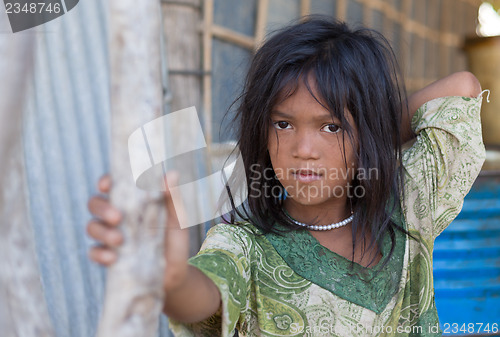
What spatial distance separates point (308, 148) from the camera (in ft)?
3.25

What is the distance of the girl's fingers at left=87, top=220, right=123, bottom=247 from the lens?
1.54ft

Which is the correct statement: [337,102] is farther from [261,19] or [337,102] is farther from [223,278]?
[261,19]

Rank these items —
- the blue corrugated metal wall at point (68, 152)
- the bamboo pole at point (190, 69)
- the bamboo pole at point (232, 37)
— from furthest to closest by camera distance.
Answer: the bamboo pole at point (232, 37) < the bamboo pole at point (190, 69) < the blue corrugated metal wall at point (68, 152)

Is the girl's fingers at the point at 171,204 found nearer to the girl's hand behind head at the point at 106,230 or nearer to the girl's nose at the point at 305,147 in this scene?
the girl's hand behind head at the point at 106,230

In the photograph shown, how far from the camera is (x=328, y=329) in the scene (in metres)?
1.02

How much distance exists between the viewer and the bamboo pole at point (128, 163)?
0.46 metres

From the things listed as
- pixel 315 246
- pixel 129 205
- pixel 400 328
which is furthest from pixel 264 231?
pixel 129 205

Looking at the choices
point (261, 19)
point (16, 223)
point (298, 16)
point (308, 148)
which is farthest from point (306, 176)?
point (298, 16)

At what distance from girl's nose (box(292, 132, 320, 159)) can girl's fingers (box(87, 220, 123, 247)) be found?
0.56 m

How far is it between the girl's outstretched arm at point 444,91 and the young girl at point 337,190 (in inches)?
2.8

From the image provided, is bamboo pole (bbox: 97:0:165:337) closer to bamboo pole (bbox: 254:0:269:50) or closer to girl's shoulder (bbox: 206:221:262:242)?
girl's shoulder (bbox: 206:221:262:242)

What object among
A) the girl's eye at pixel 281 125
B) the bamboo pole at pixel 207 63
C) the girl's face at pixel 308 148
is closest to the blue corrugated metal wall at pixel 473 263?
the girl's face at pixel 308 148

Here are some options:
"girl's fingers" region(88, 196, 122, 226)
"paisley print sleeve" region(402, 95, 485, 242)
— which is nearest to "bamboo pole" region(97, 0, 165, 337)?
→ "girl's fingers" region(88, 196, 122, 226)

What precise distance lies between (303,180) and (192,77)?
1.34 metres
